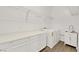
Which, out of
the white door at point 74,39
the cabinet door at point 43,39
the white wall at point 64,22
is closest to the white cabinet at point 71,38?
the white door at point 74,39

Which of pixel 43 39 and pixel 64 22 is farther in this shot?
pixel 43 39

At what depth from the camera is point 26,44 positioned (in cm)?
92

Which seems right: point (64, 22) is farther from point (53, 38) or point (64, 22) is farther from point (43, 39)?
point (43, 39)

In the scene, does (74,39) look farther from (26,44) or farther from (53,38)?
(26,44)

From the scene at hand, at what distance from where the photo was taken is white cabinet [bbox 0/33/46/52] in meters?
0.70

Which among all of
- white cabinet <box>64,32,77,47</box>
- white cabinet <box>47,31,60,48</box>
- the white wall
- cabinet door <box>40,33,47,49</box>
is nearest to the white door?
white cabinet <box>64,32,77,47</box>

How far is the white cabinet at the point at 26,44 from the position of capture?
70cm

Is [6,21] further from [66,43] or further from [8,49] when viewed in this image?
[66,43]

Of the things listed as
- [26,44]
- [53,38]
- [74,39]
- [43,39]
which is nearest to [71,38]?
[74,39]

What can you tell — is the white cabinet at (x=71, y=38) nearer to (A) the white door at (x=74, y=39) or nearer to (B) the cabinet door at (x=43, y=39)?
(A) the white door at (x=74, y=39)

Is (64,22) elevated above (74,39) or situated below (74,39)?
above

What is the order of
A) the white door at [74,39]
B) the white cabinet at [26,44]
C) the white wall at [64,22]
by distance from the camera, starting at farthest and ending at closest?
the white door at [74,39] < the white wall at [64,22] < the white cabinet at [26,44]
